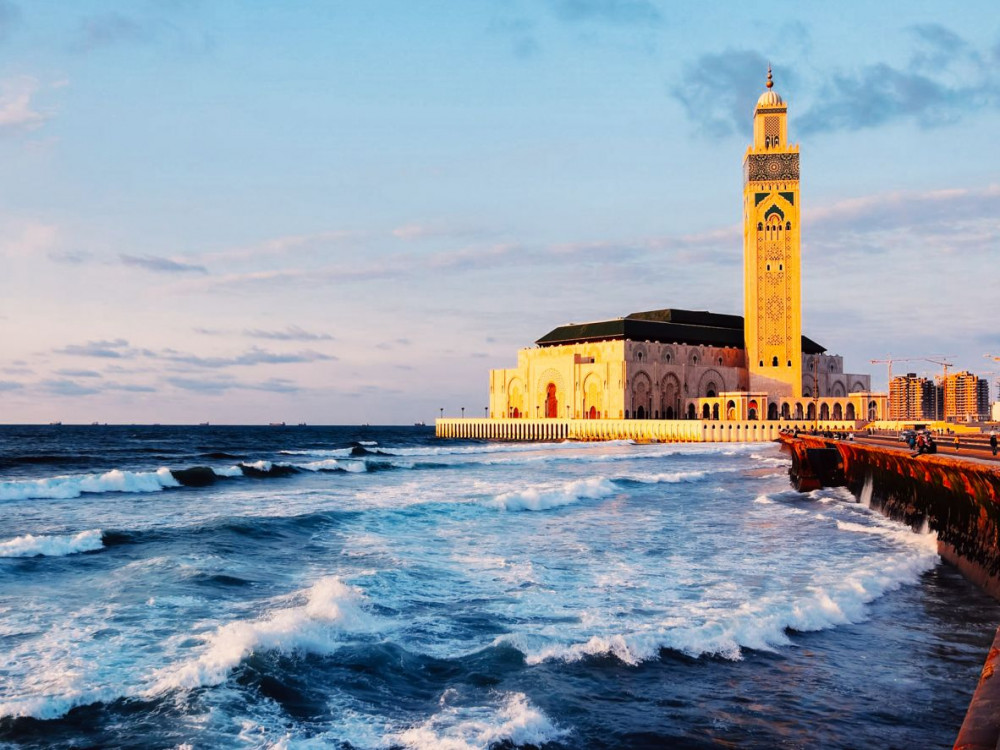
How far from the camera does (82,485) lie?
36.0 m

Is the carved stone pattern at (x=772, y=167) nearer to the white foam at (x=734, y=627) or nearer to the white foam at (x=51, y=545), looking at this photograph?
the white foam at (x=734, y=627)

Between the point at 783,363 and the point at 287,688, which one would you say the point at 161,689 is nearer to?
the point at 287,688

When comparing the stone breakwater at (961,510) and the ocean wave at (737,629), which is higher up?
the stone breakwater at (961,510)

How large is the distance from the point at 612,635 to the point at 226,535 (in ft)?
41.9

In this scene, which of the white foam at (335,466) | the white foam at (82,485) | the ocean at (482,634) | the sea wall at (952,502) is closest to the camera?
the ocean at (482,634)

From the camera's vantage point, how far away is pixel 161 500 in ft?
104

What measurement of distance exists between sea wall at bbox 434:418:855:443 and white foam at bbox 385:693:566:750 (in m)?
84.5

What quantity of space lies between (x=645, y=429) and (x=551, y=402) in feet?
68.9

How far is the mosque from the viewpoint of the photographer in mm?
103938

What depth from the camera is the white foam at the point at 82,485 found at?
33.1 metres

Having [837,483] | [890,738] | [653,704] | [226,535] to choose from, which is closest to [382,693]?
[653,704]

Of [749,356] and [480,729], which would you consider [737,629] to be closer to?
[480,729]

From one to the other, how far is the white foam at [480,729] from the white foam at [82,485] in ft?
98.1

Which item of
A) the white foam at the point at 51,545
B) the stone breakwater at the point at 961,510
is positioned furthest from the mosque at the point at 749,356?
the white foam at the point at 51,545
